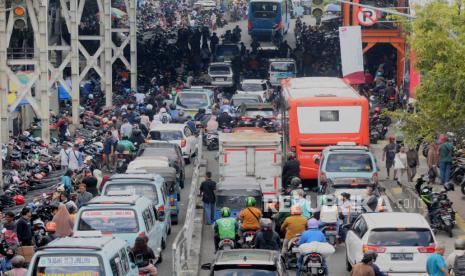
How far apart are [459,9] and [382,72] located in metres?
31.9

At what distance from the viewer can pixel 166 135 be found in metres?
43.9

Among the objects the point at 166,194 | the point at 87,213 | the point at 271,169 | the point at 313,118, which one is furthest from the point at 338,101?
the point at 87,213

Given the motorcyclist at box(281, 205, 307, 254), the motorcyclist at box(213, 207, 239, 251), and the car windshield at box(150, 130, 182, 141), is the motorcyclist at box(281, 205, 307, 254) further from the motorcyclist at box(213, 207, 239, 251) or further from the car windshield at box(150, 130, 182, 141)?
the car windshield at box(150, 130, 182, 141)

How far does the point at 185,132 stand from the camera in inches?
1757

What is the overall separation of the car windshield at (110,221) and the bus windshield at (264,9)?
209 ft

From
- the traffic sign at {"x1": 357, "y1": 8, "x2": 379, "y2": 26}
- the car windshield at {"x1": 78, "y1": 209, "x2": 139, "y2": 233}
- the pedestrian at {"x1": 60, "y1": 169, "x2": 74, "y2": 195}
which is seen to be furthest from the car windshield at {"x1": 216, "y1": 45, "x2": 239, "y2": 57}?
the car windshield at {"x1": 78, "y1": 209, "x2": 139, "y2": 233}

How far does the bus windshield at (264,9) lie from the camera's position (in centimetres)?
8956

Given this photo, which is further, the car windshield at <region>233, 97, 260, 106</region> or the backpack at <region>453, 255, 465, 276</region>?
the car windshield at <region>233, 97, 260, 106</region>

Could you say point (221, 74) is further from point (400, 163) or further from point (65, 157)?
point (65, 157)

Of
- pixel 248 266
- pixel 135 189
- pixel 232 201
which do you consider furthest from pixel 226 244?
pixel 248 266

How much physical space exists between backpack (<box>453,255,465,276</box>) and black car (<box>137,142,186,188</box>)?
16.8 m

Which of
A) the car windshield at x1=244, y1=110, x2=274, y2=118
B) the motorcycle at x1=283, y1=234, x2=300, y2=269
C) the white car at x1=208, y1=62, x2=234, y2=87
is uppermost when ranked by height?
the white car at x1=208, y1=62, x2=234, y2=87

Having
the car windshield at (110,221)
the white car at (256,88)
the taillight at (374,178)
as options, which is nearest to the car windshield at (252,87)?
the white car at (256,88)

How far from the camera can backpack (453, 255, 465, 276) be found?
22.6 meters
